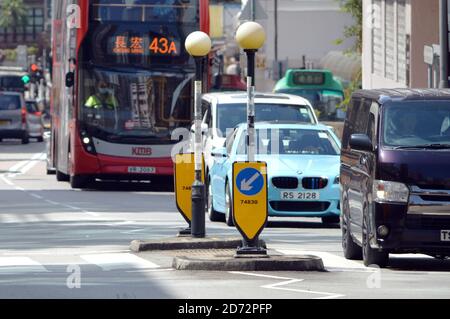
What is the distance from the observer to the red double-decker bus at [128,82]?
32656 millimetres

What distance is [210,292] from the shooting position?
13969 mm

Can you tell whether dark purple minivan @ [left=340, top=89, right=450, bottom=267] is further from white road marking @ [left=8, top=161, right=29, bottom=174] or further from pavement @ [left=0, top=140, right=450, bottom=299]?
white road marking @ [left=8, top=161, right=29, bottom=174]

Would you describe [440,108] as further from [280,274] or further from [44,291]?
[44,291]

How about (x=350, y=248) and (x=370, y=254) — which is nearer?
(x=370, y=254)

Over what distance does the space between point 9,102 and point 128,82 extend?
1289 inches

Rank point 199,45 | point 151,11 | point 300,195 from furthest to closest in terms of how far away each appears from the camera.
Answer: point 151,11, point 300,195, point 199,45

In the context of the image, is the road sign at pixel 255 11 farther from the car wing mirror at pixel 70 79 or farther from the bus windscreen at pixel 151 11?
the car wing mirror at pixel 70 79

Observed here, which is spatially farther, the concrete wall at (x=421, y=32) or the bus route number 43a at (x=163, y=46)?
the concrete wall at (x=421, y=32)

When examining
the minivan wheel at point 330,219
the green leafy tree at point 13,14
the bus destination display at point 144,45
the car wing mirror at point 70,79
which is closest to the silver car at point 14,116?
the car wing mirror at point 70,79

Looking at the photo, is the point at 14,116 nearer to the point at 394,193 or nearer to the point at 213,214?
the point at 213,214

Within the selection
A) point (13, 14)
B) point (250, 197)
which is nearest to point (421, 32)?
point (250, 197)

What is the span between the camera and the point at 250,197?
665 inches

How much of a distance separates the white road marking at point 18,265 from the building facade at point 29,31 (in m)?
149
